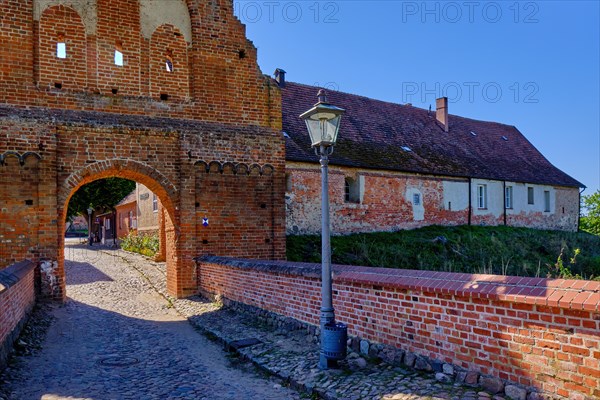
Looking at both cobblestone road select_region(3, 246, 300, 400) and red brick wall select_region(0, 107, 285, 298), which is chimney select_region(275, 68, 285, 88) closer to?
red brick wall select_region(0, 107, 285, 298)

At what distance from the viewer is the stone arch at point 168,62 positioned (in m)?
12.8

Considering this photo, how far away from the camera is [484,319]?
480 centimetres

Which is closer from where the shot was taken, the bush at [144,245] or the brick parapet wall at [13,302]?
the brick parapet wall at [13,302]

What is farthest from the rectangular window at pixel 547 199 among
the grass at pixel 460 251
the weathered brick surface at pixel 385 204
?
the grass at pixel 460 251

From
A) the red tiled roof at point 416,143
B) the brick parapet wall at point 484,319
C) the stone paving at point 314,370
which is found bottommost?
the stone paving at point 314,370

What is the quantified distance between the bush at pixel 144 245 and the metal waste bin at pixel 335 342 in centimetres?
1586

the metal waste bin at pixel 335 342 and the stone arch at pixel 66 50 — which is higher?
the stone arch at pixel 66 50

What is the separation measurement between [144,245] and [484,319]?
2028 centimetres

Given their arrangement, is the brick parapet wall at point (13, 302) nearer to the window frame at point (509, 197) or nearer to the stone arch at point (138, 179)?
the stone arch at point (138, 179)

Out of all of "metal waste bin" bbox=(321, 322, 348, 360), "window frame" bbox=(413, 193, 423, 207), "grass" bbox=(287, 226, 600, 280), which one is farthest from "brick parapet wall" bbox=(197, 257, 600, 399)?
"window frame" bbox=(413, 193, 423, 207)

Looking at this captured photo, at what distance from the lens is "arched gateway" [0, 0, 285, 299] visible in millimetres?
10992

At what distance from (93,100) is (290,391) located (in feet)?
30.4

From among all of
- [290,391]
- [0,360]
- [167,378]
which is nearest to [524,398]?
[290,391]

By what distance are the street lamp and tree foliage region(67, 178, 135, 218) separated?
32275 millimetres
